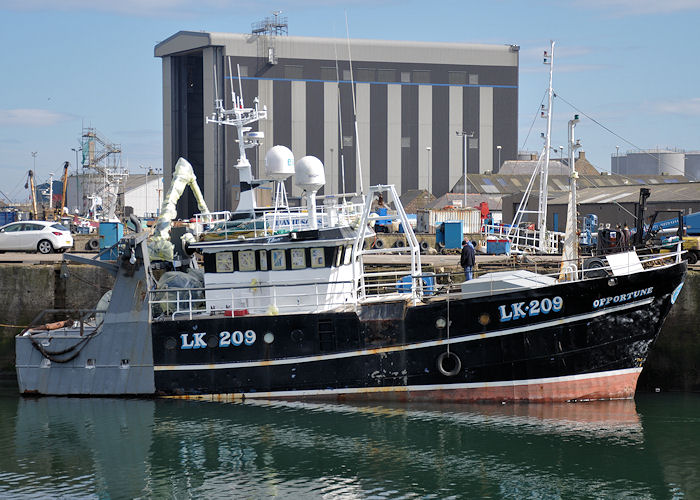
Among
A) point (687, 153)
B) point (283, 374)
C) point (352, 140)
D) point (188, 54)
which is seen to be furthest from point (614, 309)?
point (687, 153)

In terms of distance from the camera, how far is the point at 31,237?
3691 centimetres

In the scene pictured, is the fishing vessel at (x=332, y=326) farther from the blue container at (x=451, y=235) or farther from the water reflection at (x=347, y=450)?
the blue container at (x=451, y=235)

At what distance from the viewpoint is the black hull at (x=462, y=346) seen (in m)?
20.8

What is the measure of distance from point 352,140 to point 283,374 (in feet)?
187

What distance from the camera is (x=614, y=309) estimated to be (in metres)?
20.8

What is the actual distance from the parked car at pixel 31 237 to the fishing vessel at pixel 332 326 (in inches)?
561

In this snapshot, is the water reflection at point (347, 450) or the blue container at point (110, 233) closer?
the water reflection at point (347, 450)

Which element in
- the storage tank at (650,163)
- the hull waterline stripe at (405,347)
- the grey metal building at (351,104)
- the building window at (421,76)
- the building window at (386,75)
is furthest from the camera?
the storage tank at (650,163)

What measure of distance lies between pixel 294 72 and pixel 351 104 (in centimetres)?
573

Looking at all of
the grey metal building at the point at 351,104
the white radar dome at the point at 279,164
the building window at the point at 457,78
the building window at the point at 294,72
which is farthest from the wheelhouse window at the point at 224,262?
the building window at the point at 457,78

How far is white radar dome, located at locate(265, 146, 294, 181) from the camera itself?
23062 mm

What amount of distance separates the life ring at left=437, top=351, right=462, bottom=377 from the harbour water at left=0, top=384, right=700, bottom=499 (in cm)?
88

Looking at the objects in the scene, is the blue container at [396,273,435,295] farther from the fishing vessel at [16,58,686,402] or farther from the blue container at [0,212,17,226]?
the blue container at [0,212,17,226]

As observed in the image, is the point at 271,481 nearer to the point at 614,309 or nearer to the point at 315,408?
the point at 315,408
